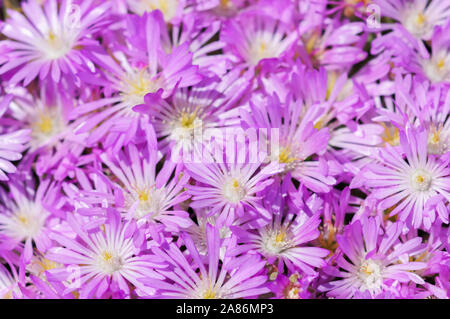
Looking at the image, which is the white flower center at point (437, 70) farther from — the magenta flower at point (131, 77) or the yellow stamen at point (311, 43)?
the magenta flower at point (131, 77)

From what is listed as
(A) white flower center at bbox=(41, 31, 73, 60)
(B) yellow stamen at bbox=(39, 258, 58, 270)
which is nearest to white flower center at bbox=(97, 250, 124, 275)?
(B) yellow stamen at bbox=(39, 258, 58, 270)

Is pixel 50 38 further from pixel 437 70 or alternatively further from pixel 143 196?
pixel 437 70

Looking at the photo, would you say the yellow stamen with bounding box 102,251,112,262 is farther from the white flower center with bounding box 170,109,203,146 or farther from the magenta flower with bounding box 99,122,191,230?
the white flower center with bounding box 170,109,203,146

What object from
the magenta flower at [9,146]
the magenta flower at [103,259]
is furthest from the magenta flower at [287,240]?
the magenta flower at [9,146]

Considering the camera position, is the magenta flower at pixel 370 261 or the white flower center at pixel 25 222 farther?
the white flower center at pixel 25 222

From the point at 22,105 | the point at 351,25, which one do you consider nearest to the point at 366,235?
the point at 351,25
